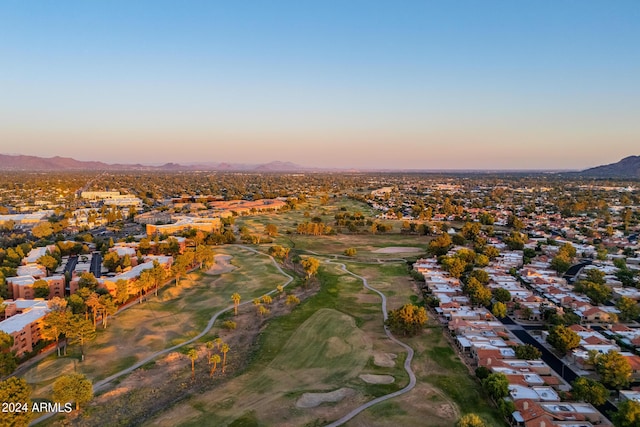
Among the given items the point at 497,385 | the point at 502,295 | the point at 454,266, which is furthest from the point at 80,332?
the point at 454,266

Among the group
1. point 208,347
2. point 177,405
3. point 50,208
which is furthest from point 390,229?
point 50,208

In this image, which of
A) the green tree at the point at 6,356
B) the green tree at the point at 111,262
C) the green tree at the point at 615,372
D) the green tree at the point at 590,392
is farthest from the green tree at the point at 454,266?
the green tree at the point at 6,356

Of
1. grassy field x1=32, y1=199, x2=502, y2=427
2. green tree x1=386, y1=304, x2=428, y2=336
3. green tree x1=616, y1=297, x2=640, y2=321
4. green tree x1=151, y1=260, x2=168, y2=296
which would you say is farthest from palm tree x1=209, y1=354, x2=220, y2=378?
green tree x1=616, y1=297, x2=640, y2=321

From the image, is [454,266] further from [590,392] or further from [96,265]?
[96,265]

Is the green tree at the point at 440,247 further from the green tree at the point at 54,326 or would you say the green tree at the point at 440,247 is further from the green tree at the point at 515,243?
the green tree at the point at 54,326

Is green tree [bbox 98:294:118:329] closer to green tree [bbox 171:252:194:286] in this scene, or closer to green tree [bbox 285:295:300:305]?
green tree [bbox 171:252:194:286]

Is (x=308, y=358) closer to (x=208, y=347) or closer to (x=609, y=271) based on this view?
(x=208, y=347)

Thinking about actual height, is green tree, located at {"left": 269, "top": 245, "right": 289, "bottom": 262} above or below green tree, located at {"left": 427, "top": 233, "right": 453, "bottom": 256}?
below
